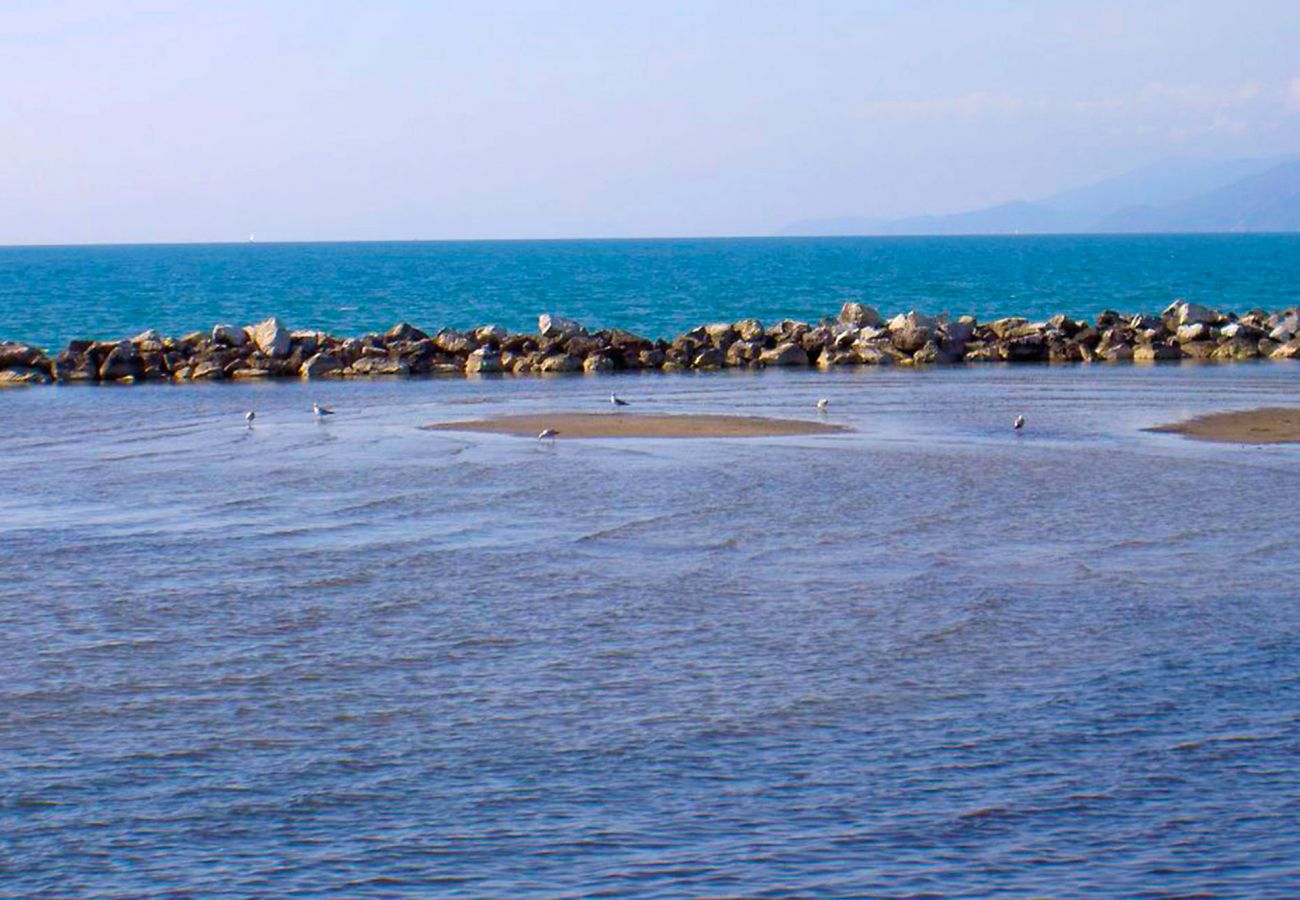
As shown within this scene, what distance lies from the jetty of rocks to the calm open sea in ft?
58.4

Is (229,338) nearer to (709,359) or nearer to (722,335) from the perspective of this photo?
(709,359)

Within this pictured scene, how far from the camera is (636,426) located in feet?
104

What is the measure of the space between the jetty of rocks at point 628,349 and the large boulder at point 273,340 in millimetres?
43

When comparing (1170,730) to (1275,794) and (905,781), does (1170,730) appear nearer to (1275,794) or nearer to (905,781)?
(1275,794)

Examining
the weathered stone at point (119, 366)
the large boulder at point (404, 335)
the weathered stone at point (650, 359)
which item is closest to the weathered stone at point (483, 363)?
the large boulder at point (404, 335)

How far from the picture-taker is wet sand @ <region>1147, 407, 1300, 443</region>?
2898cm

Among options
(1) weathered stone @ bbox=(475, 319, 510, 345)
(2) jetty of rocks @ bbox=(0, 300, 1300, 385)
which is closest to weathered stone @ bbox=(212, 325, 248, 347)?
(2) jetty of rocks @ bbox=(0, 300, 1300, 385)

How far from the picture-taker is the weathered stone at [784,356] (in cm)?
4794

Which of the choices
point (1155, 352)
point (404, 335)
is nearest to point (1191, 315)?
point (1155, 352)

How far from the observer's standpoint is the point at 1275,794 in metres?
10.6

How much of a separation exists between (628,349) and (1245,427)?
813 inches

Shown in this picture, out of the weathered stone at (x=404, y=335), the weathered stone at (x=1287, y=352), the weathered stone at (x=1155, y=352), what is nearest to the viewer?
the weathered stone at (x=1287, y=352)

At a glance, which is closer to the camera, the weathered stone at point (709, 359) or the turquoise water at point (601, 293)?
the weathered stone at point (709, 359)

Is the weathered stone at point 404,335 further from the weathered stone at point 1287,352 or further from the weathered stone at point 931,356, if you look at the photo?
the weathered stone at point 1287,352
